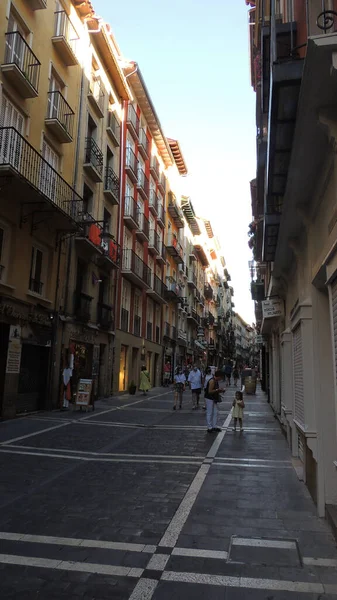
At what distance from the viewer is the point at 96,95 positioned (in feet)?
71.5

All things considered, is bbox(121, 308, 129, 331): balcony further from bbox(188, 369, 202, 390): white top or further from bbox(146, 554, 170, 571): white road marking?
bbox(146, 554, 170, 571): white road marking

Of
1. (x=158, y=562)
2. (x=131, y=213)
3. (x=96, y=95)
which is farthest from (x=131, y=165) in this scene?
(x=158, y=562)

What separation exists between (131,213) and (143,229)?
2.87 metres

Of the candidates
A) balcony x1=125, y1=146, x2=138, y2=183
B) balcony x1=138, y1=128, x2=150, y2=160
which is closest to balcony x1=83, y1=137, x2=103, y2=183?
balcony x1=125, y1=146, x2=138, y2=183

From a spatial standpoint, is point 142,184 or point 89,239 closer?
point 89,239

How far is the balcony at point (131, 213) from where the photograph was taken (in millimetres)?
25972

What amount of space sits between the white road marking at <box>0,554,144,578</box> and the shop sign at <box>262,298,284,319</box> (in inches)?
363

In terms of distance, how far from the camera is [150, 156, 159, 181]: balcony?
33.1 metres

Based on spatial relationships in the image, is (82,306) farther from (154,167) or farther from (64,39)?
(154,167)

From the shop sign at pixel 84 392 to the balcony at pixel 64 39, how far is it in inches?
490

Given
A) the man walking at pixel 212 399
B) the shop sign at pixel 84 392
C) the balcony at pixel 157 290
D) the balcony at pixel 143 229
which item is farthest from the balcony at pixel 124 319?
the man walking at pixel 212 399

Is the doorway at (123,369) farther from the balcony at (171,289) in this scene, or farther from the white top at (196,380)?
the balcony at (171,289)

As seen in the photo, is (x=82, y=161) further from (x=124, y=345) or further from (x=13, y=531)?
(x=13, y=531)

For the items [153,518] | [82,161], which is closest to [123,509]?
[153,518]
